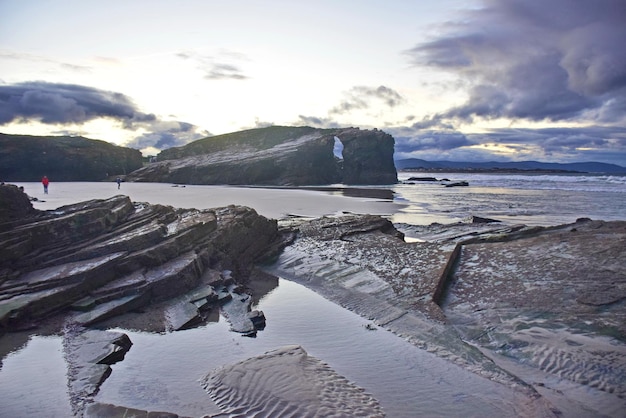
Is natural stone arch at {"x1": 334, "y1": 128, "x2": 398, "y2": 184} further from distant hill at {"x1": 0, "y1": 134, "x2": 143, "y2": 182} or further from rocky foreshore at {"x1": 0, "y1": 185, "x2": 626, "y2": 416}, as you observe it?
rocky foreshore at {"x1": 0, "y1": 185, "x2": 626, "y2": 416}

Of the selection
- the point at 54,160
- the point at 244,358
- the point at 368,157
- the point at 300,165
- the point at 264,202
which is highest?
the point at 54,160

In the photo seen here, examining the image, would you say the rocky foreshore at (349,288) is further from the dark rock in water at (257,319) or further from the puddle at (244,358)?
the puddle at (244,358)

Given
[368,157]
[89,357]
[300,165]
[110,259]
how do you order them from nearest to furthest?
[89,357], [110,259], [300,165], [368,157]

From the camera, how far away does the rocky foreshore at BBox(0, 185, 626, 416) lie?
20.2 feet

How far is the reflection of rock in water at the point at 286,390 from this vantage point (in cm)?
508

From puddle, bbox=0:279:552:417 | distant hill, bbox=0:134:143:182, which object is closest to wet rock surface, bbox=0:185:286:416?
puddle, bbox=0:279:552:417

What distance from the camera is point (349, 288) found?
10.4 m

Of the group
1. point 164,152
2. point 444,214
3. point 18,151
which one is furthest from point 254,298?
point 18,151

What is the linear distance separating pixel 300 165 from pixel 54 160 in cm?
7502

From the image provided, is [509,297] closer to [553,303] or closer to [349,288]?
[553,303]

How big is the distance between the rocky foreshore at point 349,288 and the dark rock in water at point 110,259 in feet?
0.11

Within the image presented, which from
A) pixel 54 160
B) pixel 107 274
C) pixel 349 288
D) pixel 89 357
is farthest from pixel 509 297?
pixel 54 160

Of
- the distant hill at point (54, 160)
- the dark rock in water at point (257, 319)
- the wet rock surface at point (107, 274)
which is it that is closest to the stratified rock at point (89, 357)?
the wet rock surface at point (107, 274)

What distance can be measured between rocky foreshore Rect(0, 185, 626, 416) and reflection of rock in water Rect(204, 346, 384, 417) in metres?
0.06
